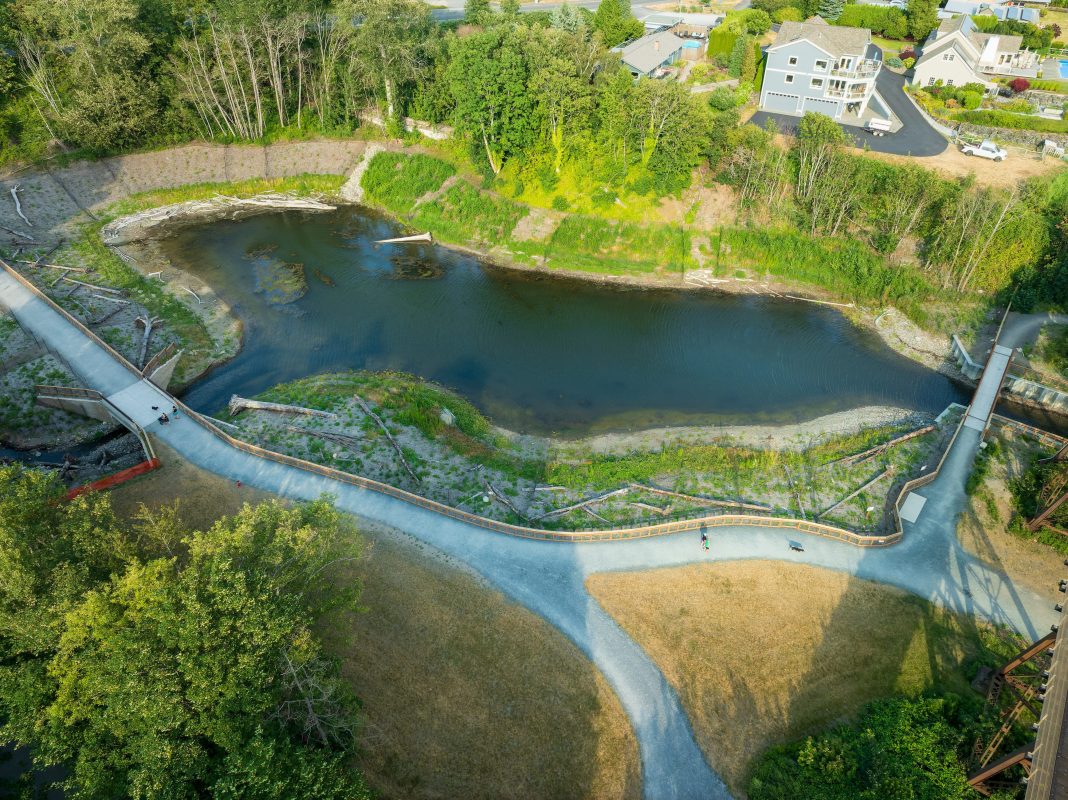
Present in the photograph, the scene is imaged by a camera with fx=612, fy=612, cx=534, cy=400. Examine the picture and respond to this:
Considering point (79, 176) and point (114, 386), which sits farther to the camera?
point (79, 176)

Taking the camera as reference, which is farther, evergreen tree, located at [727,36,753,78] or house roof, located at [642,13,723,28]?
house roof, located at [642,13,723,28]

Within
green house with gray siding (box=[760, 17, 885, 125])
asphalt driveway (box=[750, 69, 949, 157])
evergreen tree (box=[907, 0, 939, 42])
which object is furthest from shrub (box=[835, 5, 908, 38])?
green house with gray siding (box=[760, 17, 885, 125])

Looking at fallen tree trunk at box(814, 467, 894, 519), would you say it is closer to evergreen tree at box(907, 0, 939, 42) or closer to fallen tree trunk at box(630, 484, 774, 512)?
fallen tree trunk at box(630, 484, 774, 512)

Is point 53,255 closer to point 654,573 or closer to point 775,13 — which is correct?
point 654,573

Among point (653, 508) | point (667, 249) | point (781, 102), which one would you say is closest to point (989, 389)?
point (653, 508)

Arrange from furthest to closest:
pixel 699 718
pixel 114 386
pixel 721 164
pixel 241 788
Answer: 1. pixel 721 164
2. pixel 114 386
3. pixel 699 718
4. pixel 241 788

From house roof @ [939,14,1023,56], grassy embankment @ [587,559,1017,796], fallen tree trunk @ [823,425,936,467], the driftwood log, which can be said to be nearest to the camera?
grassy embankment @ [587,559,1017,796]

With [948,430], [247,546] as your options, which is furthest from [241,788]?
[948,430]
